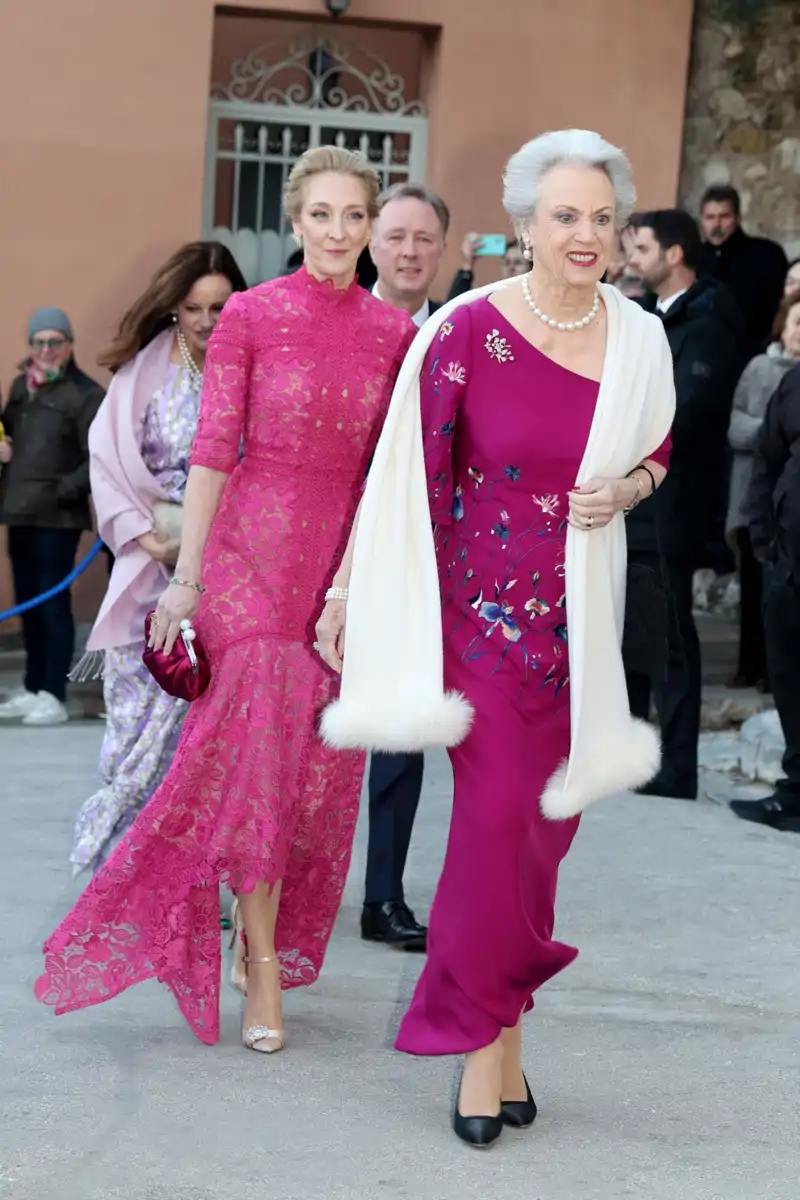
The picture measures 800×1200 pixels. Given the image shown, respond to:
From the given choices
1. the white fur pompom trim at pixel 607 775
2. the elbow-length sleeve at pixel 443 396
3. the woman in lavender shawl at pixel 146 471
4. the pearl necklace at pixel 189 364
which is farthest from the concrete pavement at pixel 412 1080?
the pearl necklace at pixel 189 364

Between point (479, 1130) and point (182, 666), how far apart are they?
1.27 m

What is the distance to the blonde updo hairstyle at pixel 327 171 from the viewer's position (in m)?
4.82

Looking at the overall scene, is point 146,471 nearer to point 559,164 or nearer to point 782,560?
point 559,164

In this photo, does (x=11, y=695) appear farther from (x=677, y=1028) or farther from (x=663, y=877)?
(x=677, y=1028)

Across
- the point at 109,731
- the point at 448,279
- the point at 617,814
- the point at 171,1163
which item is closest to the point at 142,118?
the point at 448,279

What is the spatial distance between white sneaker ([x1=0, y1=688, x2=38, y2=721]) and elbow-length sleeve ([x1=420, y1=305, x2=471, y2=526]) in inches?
207

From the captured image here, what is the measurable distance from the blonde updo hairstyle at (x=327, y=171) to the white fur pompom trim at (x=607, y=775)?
1.46m

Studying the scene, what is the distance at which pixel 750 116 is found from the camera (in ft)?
40.3

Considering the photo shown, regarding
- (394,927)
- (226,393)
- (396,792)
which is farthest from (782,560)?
(226,393)

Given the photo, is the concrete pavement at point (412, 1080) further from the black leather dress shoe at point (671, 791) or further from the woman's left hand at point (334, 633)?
the black leather dress shoe at point (671, 791)

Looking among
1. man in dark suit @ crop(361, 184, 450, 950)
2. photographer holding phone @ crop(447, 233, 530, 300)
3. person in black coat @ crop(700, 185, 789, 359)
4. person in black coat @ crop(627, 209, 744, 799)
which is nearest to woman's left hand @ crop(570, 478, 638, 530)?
man in dark suit @ crop(361, 184, 450, 950)

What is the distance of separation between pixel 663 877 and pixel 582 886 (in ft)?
1.08

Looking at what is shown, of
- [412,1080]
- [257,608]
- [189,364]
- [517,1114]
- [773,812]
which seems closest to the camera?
[517,1114]

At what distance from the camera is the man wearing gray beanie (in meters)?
9.26
